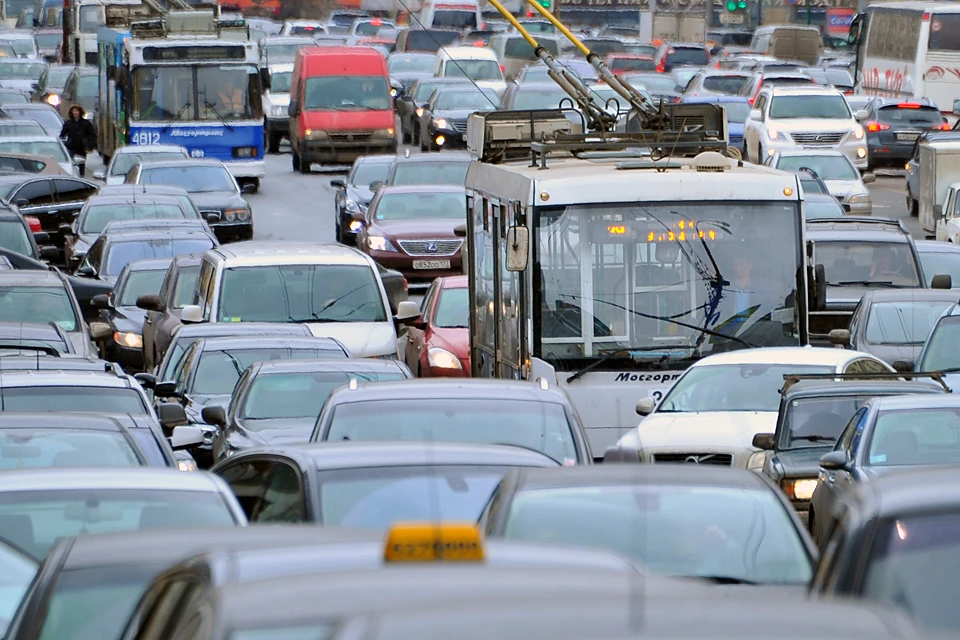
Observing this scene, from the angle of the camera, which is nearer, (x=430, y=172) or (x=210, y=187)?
(x=430, y=172)

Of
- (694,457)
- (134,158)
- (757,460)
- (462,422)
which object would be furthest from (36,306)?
(134,158)

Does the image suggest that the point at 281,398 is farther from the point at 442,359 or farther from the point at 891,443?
the point at 442,359

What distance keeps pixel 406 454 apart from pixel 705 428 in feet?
19.7

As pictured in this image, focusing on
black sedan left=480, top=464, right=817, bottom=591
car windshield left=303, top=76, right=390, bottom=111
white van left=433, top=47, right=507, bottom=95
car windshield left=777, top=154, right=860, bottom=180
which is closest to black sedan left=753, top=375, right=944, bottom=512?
black sedan left=480, top=464, right=817, bottom=591

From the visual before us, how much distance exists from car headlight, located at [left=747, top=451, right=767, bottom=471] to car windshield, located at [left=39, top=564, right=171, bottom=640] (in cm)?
786

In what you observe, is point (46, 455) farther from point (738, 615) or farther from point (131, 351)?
point (131, 351)

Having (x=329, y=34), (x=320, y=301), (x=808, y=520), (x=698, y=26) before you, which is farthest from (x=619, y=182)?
(x=698, y=26)

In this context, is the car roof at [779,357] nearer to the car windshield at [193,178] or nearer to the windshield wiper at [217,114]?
the car windshield at [193,178]

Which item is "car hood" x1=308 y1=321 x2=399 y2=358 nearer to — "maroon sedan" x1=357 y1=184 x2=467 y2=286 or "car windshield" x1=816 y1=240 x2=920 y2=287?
"car windshield" x1=816 y1=240 x2=920 y2=287

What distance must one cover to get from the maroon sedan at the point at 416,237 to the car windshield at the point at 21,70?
32.8 meters

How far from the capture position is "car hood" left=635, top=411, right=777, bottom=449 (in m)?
13.8

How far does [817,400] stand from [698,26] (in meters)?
65.9

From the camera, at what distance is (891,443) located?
444 inches

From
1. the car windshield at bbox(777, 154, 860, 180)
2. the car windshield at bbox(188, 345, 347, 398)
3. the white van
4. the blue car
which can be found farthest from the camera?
the white van
